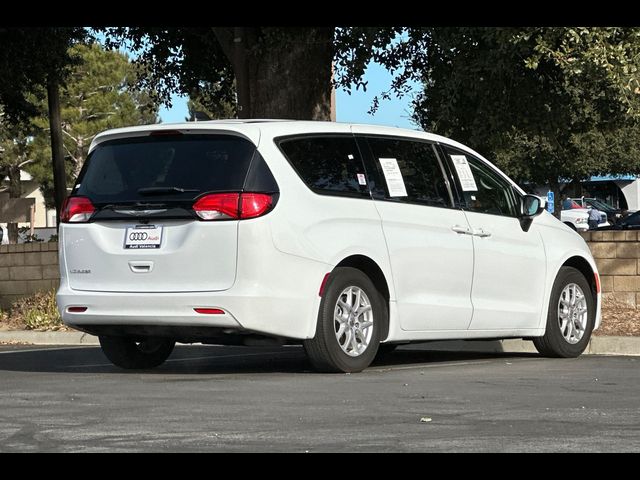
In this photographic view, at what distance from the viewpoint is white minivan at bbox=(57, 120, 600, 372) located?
9836 millimetres

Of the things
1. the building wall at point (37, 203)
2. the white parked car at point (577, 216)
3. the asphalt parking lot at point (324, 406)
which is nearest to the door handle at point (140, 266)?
the asphalt parking lot at point (324, 406)

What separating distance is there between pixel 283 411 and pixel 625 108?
9334mm

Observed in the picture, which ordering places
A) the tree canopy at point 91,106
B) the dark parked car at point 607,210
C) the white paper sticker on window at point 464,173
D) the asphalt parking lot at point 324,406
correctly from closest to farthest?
the asphalt parking lot at point 324,406
the white paper sticker on window at point 464,173
the dark parked car at point 607,210
the tree canopy at point 91,106

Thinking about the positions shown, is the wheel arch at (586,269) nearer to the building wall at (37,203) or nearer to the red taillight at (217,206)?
the red taillight at (217,206)

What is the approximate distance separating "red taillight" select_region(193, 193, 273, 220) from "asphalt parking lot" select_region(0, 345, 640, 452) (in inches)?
45.8

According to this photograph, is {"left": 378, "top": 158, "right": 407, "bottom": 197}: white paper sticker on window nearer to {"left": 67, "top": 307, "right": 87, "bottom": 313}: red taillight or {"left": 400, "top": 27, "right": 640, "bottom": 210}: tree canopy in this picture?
{"left": 67, "top": 307, "right": 87, "bottom": 313}: red taillight

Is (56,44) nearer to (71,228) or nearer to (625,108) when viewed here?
(625,108)

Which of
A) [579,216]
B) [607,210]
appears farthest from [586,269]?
[607,210]

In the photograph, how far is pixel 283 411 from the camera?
800 centimetres

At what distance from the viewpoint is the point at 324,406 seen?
324 inches

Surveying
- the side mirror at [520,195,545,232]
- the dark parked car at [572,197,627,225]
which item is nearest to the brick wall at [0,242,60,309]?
the side mirror at [520,195,545,232]

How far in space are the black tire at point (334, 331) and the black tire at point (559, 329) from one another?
6.51ft

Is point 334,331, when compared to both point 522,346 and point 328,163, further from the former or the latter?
point 522,346

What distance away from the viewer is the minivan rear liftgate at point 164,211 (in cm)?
983
